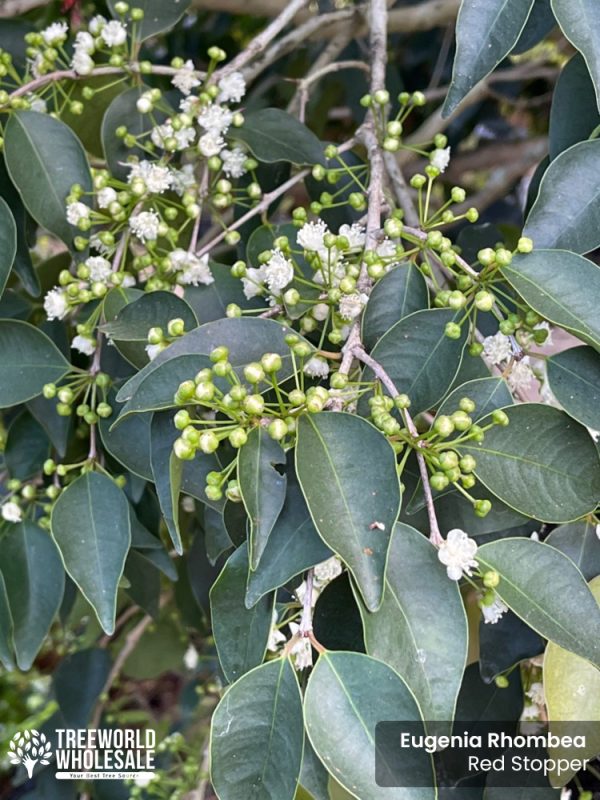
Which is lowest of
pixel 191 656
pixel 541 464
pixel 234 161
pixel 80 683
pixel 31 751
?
pixel 191 656

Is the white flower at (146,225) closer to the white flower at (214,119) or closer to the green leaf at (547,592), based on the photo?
the white flower at (214,119)

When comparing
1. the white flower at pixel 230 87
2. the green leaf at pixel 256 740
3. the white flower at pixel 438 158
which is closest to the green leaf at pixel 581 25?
the white flower at pixel 438 158

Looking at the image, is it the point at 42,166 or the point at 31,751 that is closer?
the point at 42,166

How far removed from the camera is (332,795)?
0.71 m

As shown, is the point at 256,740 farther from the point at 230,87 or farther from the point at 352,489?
the point at 230,87

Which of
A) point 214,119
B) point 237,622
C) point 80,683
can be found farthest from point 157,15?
point 80,683

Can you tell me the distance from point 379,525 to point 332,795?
1.04ft

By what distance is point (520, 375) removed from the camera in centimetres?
71

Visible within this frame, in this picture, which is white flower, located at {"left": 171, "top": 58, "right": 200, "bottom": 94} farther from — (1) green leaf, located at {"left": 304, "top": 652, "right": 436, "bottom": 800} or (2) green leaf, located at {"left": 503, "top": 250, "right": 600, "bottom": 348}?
(1) green leaf, located at {"left": 304, "top": 652, "right": 436, "bottom": 800}

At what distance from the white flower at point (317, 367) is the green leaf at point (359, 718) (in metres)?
0.23

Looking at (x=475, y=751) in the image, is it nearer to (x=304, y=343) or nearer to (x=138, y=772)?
(x=304, y=343)

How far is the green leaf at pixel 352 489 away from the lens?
53cm

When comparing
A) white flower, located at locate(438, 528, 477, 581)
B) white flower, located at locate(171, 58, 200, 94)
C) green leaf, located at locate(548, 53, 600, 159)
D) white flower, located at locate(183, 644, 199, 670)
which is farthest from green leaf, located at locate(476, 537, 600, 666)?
white flower, located at locate(183, 644, 199, 670)

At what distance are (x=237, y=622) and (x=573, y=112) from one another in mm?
538
